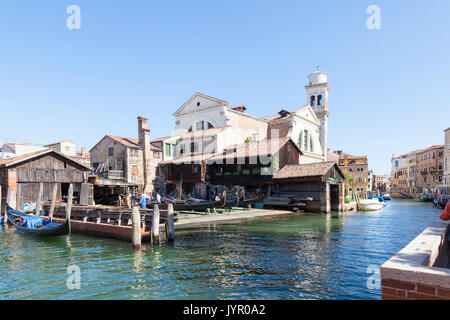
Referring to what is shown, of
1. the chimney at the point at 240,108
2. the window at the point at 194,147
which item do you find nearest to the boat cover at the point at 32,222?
the window at the point at 194,147

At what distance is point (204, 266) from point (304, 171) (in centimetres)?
1965

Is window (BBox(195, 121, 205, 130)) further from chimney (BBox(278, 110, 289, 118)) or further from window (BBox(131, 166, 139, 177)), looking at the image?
chimney (BBox(278, 110, 289, 118))

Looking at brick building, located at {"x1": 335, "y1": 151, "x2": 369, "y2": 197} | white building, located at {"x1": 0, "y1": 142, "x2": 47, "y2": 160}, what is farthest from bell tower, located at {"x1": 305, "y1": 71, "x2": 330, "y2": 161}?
white building, located at {"x1": 0, "y1": 142, "x2": 47, "y2": 160}

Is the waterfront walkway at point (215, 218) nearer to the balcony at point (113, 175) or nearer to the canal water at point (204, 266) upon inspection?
the canal water at point (204, 266)

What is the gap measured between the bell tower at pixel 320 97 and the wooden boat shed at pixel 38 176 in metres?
35.6

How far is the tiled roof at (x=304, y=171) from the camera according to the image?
25.7m

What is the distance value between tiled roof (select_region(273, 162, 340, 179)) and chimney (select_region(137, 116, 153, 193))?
14.6 m

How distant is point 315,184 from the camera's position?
1044 inches

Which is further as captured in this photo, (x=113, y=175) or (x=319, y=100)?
(x=319, y=100)

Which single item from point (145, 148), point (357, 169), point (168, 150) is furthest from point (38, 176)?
point (357, 169)

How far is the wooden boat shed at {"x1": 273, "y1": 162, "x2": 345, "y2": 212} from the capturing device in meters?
25.6

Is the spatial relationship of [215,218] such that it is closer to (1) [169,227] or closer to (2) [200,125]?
(1) [169,227]

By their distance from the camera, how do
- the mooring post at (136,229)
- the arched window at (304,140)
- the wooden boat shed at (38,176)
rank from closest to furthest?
the mooring post at (136,229) → the wooden boat shed at (38,176) → the arched window at (304,140)

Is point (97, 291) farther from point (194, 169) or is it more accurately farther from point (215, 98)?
point (215, 98)
